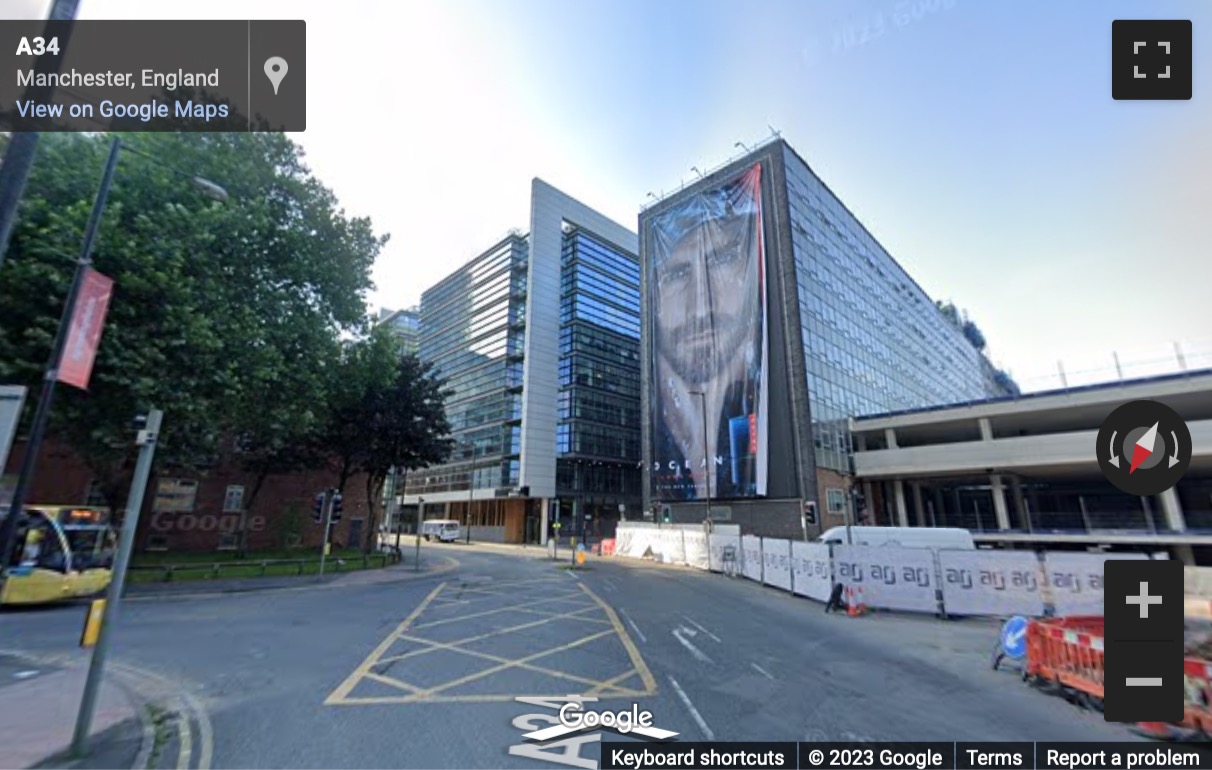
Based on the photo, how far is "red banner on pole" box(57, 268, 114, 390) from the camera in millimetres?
6965

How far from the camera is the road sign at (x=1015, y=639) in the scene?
912cm

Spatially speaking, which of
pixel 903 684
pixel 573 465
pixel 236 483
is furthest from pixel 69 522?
pixel 573 465

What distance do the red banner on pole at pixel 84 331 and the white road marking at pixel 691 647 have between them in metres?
10.5

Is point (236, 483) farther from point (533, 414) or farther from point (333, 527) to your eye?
point (533, 414)

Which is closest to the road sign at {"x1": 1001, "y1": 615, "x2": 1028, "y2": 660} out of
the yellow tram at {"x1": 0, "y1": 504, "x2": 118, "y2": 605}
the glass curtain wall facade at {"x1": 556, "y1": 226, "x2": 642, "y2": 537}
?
the yellow tram at {"x1": 0, "y1": 504, "x2": 118, "y2": 605}

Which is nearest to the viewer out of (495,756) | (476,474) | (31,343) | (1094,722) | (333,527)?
(495,756)

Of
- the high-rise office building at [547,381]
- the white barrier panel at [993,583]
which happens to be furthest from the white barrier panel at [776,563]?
the high-rise office building at [547,381]

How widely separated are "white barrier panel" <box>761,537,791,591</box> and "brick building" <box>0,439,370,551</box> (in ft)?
80.2

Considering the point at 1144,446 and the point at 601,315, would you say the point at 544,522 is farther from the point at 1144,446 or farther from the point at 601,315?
the point at 1144,446

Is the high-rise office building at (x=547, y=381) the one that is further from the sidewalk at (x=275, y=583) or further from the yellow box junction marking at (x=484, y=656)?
the yellow box junction marking at (x=484, y=656)

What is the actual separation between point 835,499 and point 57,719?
128 ft

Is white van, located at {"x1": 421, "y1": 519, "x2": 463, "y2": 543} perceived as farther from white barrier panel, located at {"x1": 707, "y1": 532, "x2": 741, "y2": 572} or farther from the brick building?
white barrier panel, located at {"x1": 707, "y1": 532, "x2": 741, "y2": 572}

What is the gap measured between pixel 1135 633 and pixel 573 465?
180 ft

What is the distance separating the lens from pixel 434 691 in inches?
287
